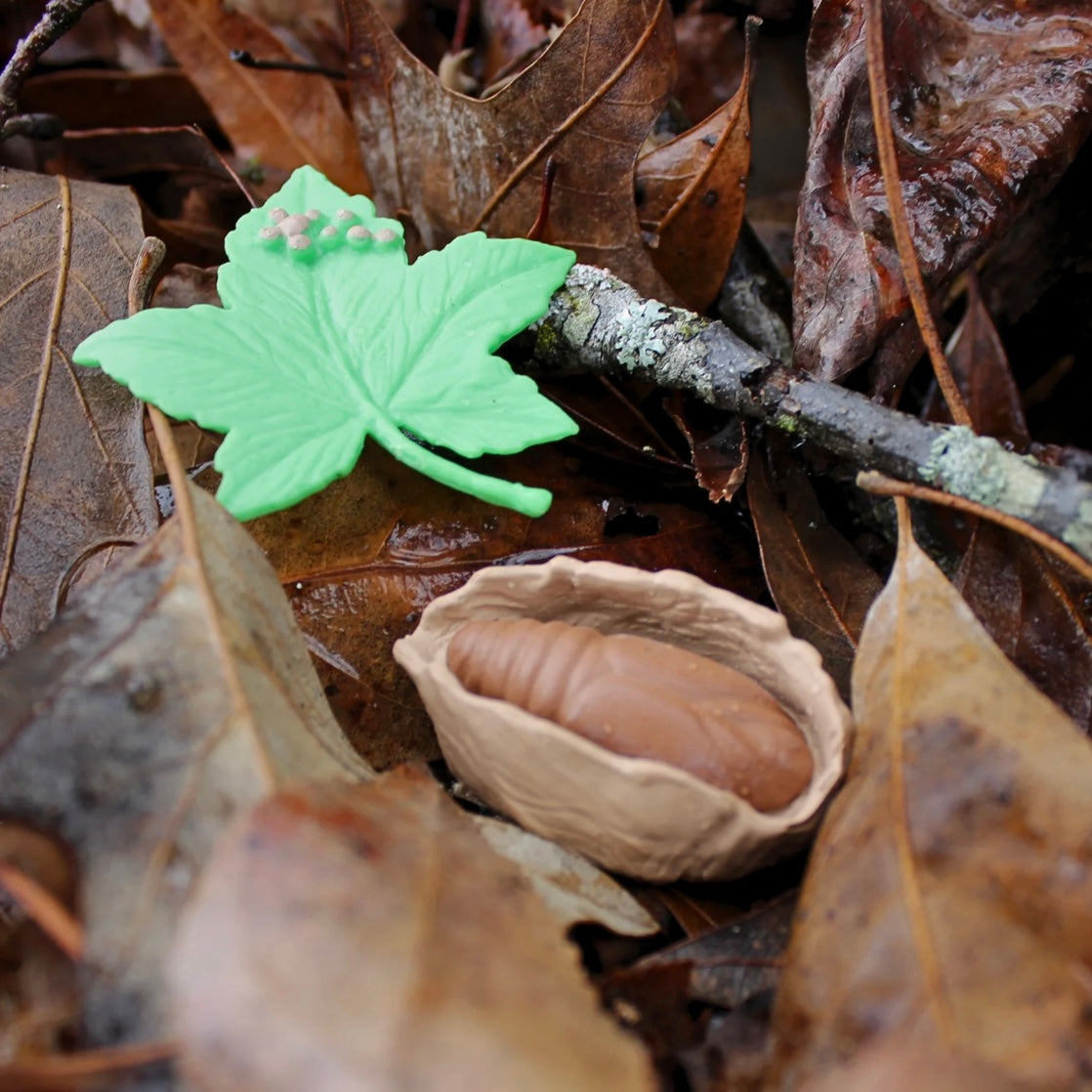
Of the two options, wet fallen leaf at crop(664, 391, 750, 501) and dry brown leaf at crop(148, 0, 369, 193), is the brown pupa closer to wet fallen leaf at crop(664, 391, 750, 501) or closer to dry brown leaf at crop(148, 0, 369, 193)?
wet fallen leaf at crop(664, 391, 750, 501)

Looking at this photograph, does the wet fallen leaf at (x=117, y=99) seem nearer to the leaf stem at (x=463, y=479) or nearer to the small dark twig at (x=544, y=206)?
the small dark twig at (x=544, y=206)

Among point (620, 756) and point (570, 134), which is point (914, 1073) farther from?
point (570, 134)

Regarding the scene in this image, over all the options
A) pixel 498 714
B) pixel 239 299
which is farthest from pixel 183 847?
pixel 239 299

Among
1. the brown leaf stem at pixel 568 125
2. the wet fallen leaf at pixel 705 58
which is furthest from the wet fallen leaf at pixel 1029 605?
the wet fallen leaf at pixel 705 58

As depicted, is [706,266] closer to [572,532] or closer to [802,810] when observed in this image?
[572,532]

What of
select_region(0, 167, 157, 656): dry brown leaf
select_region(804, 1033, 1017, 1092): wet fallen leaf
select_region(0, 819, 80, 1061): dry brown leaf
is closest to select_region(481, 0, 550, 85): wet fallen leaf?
select_region(0, 167, 157, 656): dry brown leaf
